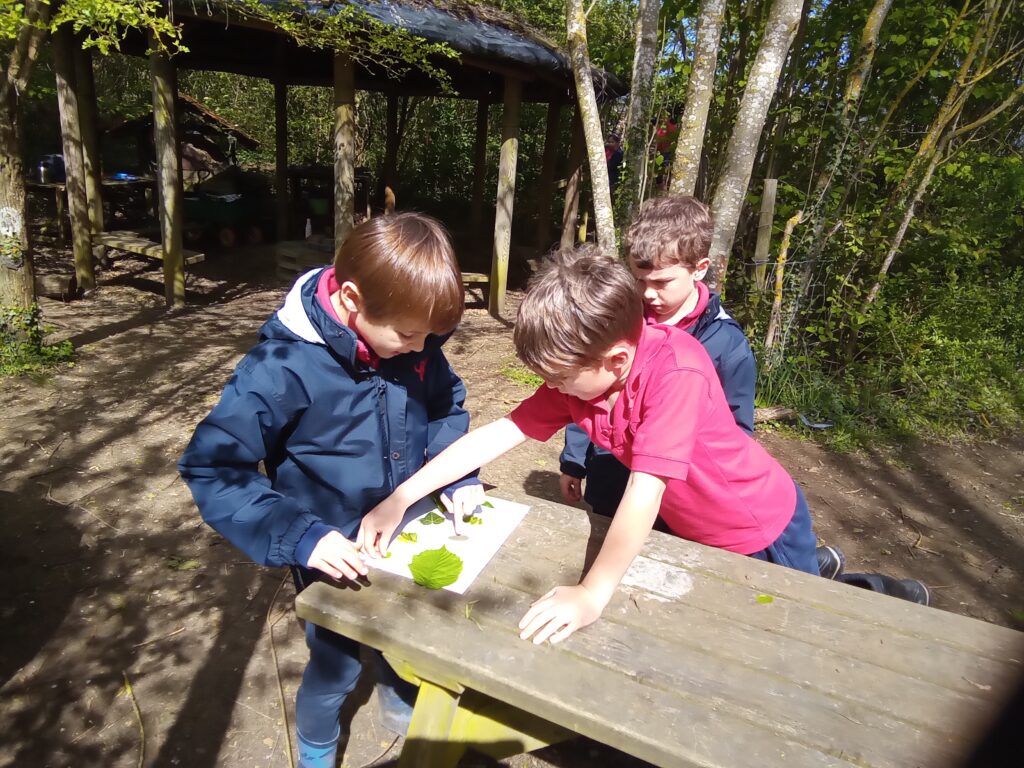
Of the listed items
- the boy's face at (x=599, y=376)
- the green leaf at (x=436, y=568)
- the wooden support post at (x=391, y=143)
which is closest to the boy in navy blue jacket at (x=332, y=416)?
the green leaf at (x=436, y=568)

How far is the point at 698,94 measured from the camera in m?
4.41

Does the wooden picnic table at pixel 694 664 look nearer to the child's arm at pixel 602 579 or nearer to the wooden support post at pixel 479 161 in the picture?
the child's arm at pixel 602 579

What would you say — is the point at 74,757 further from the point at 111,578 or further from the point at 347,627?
the point at 347,627

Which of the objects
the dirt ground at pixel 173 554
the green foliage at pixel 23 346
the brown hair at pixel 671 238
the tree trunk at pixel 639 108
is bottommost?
the dirt ground at pixel 173 554

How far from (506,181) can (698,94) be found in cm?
343

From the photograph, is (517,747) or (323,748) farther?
(323,748)

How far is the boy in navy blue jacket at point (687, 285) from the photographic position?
6.74ft

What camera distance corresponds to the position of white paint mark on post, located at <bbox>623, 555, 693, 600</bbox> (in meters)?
1.45

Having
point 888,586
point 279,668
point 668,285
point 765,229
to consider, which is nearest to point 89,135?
point 765,229

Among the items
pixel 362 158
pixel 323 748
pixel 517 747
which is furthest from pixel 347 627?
pixel 362 158

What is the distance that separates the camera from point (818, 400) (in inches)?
206

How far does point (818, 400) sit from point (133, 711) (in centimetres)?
484

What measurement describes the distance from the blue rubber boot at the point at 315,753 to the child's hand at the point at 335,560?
827 millimetres

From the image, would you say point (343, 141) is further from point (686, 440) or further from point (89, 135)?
point (686, 440)
